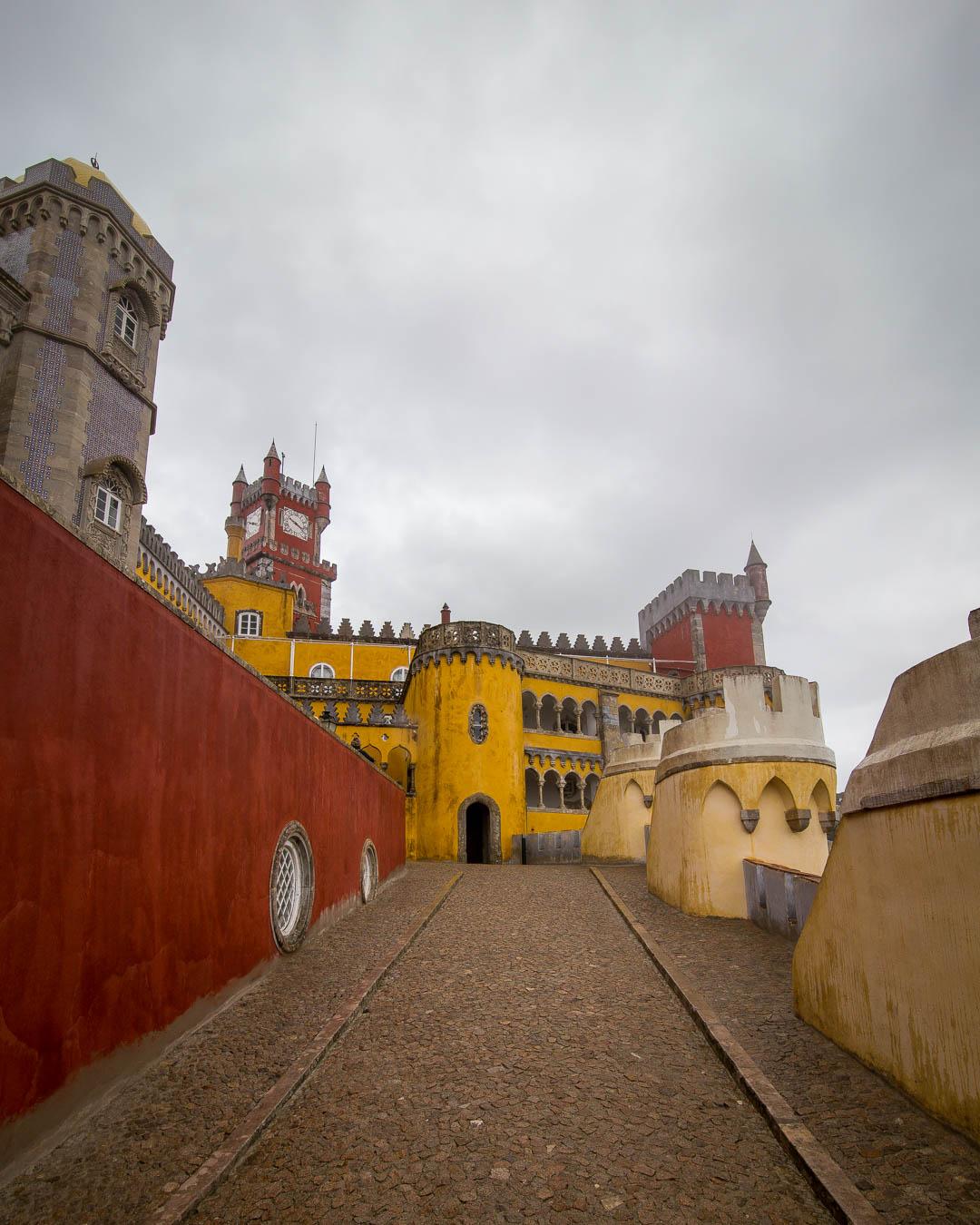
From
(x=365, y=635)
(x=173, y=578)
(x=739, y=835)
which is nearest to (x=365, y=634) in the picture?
(x=365, y=635)

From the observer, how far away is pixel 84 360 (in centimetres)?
1888

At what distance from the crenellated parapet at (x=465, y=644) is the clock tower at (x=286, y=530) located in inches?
1128

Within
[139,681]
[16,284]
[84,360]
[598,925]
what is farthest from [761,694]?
[16,284]

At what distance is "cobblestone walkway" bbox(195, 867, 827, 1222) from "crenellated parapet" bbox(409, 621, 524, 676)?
65.6ft

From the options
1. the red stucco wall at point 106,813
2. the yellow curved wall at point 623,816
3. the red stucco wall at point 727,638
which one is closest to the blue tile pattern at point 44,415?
the red stucco wall at point 106,813

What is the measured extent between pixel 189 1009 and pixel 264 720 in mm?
2864

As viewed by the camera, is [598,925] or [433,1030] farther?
[598,925]

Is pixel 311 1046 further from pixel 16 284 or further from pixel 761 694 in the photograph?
pixel 16 284

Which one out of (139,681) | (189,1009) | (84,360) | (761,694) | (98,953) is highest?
(84,360)

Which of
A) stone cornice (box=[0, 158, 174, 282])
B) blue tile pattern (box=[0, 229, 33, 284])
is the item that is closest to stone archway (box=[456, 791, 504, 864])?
stone cornice (box=[0, 158, 174, 282])

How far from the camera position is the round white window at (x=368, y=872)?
512 inches

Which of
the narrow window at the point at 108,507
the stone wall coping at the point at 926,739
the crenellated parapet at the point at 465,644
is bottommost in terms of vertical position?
the stone wall coping at the point at 926,739

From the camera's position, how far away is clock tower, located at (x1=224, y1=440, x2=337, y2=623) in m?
57.8

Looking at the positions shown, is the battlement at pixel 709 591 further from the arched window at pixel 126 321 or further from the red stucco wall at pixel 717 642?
the arched window at pixel 126 321
